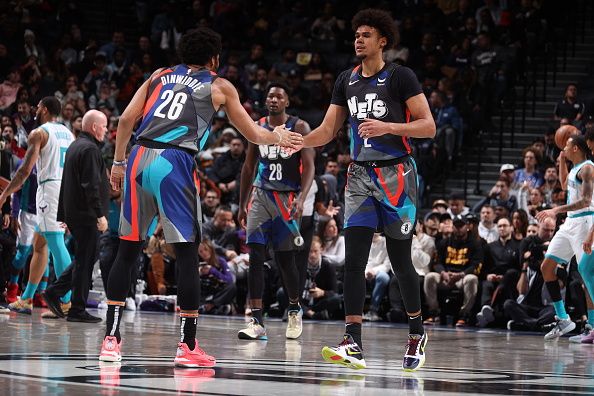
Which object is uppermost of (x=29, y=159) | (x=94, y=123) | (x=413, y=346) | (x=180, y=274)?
(x=94, y=123)

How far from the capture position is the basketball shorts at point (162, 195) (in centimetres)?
589

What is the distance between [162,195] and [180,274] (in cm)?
45

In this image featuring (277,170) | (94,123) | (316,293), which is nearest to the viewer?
(277,170)

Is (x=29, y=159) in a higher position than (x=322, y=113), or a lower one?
lower

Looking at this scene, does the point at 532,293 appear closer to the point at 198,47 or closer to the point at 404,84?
the point at 404,84

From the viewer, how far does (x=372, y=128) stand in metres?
6.04

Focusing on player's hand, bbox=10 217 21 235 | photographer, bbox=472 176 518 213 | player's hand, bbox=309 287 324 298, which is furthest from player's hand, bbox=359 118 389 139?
player's hand, bbox=10 217 21 235

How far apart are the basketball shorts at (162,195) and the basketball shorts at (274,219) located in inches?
102

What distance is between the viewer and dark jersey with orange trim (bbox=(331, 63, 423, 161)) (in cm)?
630

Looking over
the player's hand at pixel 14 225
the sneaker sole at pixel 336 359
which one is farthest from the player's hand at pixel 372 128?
the player's hand at pixel 14 225

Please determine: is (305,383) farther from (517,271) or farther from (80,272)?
Answer: (517,271)

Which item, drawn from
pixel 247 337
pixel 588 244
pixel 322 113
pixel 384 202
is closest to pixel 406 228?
pixel 384 202

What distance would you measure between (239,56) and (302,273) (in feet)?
33.0

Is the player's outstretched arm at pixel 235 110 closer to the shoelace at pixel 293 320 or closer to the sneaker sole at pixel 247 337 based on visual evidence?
the sneaker sole at pixel 247 337
